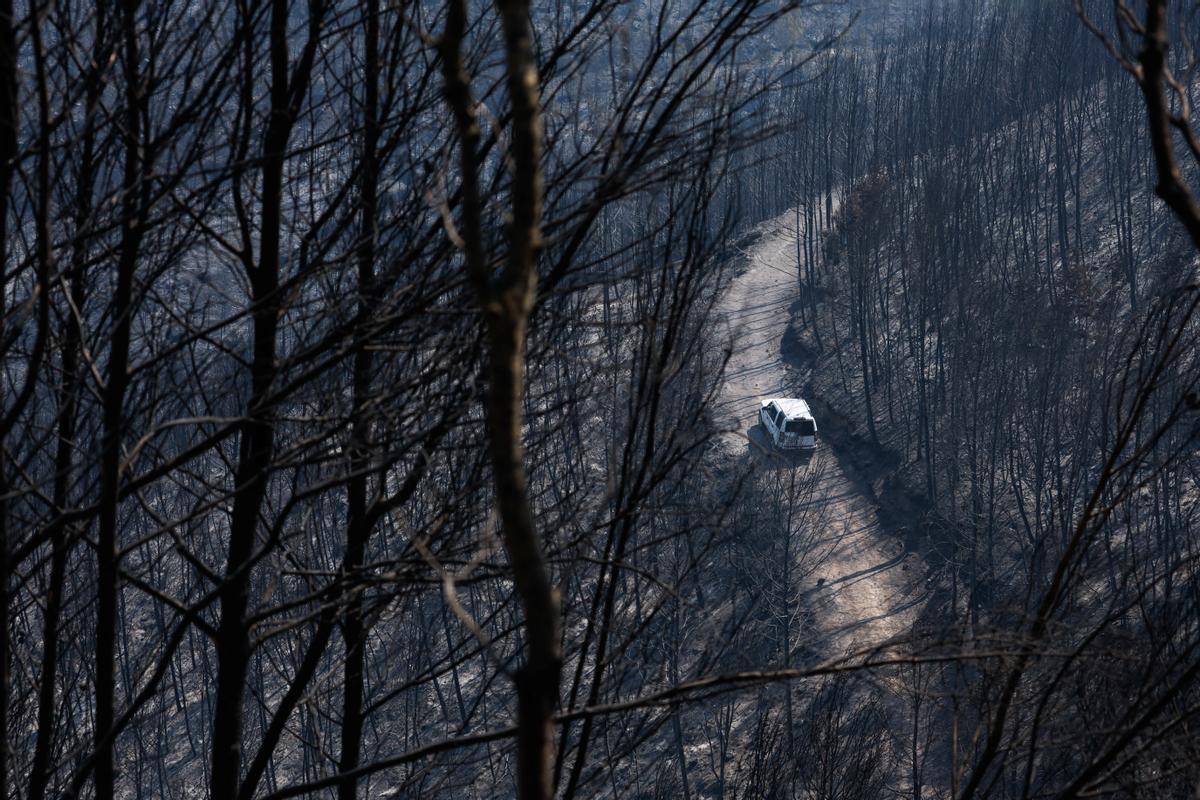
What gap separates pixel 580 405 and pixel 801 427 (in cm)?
2302

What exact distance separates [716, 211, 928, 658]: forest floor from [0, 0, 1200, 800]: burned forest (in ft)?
0.46

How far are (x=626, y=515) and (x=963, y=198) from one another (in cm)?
3012

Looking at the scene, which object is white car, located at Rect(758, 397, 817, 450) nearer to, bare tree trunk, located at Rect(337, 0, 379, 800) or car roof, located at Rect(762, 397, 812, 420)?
A: car roof, located at Rect(762, 397, 812, 420)

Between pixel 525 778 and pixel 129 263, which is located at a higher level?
pixel 129 263

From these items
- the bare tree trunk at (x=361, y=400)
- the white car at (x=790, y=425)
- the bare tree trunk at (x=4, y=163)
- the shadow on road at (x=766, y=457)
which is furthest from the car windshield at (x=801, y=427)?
the bare tree trunk at (x=4, y=163)

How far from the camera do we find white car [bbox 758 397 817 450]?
2678 centimetres

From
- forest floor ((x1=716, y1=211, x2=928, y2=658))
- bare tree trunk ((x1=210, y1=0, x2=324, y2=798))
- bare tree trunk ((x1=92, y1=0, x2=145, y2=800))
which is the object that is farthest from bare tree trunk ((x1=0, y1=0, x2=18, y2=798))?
forest floor ((x1=716, y1=211, x2=928, y2=658))

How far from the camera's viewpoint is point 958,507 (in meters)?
25.2

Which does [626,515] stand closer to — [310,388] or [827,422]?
[310,388]

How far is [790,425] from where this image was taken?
88.1 ft

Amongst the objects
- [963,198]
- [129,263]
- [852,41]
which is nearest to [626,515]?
[129,263]

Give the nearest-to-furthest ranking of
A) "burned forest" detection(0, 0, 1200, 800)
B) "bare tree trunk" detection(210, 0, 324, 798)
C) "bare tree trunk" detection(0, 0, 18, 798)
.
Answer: "bare tree trunk" detection(0, 0, 18, 798) < "burned forest" detection(0, 0, 1200, 800) < "bare tree trunk" detection(210, 0, 324, 798)

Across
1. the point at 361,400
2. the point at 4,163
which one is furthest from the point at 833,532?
the point at 4,163

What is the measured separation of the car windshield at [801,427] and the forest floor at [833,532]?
685 millimetres
